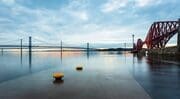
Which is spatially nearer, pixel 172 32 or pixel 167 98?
pixel 167 98

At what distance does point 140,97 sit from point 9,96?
5133mm

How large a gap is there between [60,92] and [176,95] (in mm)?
4745

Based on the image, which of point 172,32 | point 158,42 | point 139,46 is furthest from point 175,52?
point 139,46

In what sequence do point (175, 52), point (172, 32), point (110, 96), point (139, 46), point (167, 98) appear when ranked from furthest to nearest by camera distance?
point (139, 46), point (172, 32), point (175, 52), point (110, 96), point (167, 98)

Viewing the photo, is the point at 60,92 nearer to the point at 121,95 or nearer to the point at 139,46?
the point at 121,95

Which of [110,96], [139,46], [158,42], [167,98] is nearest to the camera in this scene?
[167,98]

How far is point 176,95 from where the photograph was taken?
8594mm

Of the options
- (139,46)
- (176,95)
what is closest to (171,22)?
(139,46)

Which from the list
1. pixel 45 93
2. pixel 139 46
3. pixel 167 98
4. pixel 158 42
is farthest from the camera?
pixel 139 46

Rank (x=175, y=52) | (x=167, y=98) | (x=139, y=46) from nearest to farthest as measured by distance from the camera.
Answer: (x=167, y=98) → (x=175, y=52) → (x=139, y=46)

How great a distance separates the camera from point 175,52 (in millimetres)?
36094

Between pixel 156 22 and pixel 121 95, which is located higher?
pixel 156 22

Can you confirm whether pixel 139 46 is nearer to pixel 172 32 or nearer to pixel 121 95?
pixel 172 32

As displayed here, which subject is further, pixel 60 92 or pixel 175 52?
pixel 175 52
